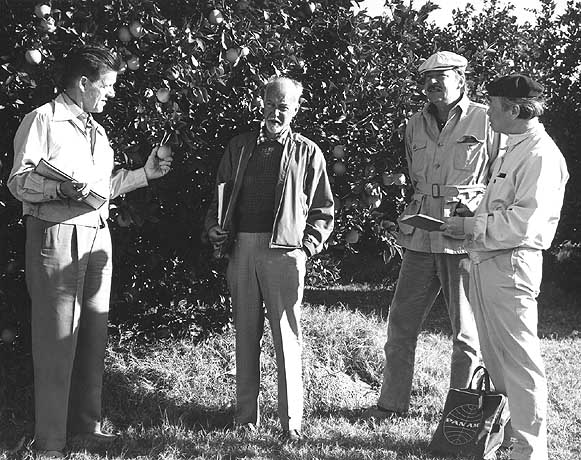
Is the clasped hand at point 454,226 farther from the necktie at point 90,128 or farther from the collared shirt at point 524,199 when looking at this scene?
the necktie at point 90,128

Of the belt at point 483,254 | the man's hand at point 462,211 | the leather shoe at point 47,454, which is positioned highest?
the man's hand at point 462,211

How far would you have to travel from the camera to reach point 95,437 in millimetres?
4148

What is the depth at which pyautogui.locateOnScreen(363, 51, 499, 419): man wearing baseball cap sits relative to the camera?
182 inches

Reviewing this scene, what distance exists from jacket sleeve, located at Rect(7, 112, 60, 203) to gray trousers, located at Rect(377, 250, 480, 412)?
7.12ft

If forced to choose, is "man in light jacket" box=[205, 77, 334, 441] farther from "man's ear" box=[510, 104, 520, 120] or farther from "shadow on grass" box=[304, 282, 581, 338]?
"shadow on grass" box=[304, 282, 581, 338]

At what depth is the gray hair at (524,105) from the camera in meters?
3.78

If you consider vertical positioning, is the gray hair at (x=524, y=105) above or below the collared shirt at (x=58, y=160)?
above

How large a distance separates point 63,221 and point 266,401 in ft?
6.25

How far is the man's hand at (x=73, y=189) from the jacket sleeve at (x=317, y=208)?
4.08 feet

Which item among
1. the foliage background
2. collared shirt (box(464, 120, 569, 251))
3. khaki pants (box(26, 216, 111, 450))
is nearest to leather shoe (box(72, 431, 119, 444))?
khaki pants (box(26, 216, 111, 450))

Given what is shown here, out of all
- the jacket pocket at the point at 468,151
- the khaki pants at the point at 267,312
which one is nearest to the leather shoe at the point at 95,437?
the khaki pants at the point at 267,312

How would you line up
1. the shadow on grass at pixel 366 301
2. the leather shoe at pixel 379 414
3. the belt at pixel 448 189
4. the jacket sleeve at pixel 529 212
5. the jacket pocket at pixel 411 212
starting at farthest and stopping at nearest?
the shadow on grass at pixel 366 301 → the leather shoe at pixel 379 414 → the jacket pocket at pixel 411 212 → the belt at pixel 448 189 → the jacket sleeve at pixel 529 212

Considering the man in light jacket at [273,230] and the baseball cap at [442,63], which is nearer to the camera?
the man in light jacket at [273,230]

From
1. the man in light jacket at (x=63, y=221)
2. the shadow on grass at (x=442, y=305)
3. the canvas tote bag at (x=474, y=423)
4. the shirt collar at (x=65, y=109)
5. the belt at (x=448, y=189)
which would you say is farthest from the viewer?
the shadow on grass at (x=442, y=305)
